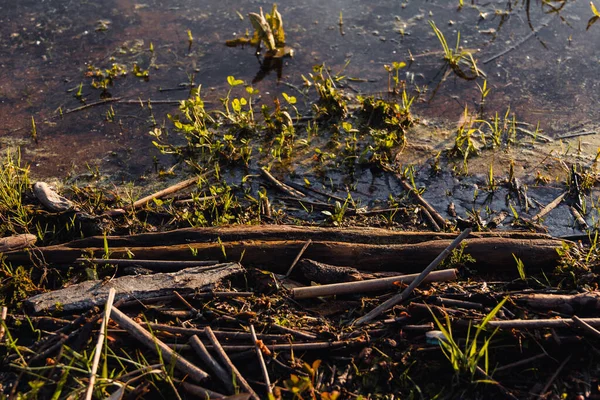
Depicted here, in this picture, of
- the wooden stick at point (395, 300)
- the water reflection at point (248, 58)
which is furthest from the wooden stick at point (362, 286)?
the water reflection at point (248, 58)

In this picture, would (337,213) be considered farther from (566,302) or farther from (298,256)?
(566,302)

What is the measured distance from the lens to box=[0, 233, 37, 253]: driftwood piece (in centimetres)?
324

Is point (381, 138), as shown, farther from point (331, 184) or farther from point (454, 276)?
point (454, 276)

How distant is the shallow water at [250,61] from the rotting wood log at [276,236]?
757 millimetres

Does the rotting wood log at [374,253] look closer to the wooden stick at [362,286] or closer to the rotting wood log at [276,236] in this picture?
the rotting wood log at [276,236]

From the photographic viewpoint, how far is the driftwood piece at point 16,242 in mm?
3244

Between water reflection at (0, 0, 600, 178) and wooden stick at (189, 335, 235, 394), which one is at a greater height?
water reflection at (0, 0, 600, 178)

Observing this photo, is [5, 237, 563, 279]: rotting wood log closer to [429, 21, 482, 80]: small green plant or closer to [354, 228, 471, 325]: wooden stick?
[354, 228, 471, 325]: wooden stick

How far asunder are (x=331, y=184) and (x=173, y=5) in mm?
3453

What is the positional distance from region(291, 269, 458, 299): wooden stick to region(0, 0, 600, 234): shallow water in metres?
1.21

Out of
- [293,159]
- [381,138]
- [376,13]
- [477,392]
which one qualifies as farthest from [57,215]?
[376,13]

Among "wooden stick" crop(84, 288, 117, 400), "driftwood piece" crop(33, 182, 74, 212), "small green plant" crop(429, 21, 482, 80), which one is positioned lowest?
"driftwood piece" crop(33, 182, 74, 212)

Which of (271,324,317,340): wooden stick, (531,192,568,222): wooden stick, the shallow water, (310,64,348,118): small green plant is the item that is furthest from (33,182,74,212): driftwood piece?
(531,192,568,222): wooden stick

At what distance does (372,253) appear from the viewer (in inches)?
124
